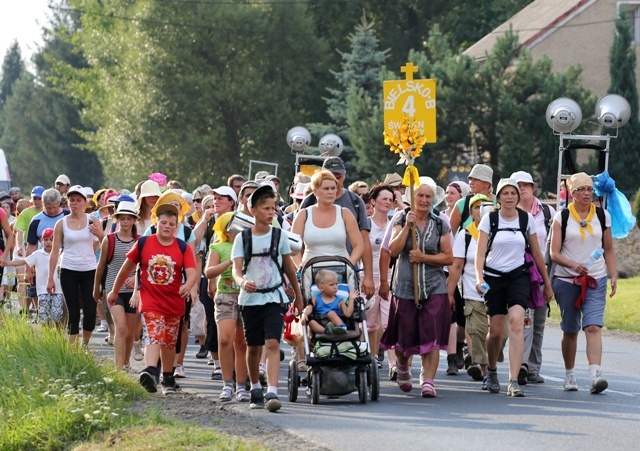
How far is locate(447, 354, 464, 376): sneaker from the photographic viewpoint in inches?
571

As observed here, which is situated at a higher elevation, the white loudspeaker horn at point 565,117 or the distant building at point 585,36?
the distant building at point 585,36

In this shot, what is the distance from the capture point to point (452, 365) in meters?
14.6

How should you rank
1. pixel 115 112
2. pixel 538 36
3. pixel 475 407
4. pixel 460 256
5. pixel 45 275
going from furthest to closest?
pixel 115 112
pixel 538 36
pixel 45 275
pixel 460 256
pixel 475 407

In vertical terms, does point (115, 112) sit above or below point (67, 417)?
above

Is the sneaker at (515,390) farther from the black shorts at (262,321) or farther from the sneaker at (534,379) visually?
the black shorts at (262,321)

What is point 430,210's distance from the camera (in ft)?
42.0

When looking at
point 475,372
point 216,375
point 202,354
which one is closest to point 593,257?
point 475,372

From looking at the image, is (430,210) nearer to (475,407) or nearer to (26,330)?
(475,407)

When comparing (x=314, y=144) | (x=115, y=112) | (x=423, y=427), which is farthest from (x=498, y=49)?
(x=423, y=427)

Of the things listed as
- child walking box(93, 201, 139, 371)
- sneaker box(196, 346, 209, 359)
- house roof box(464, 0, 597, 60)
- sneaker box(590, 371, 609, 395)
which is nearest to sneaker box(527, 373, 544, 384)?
sneaker box(590, 371, 609, 395)

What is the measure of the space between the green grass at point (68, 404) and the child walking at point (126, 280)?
69 cm

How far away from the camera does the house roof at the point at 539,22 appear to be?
158 feet

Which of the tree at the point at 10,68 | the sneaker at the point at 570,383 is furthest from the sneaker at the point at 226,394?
the tree at the point at 10,68

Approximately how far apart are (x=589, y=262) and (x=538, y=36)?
36611 mm
